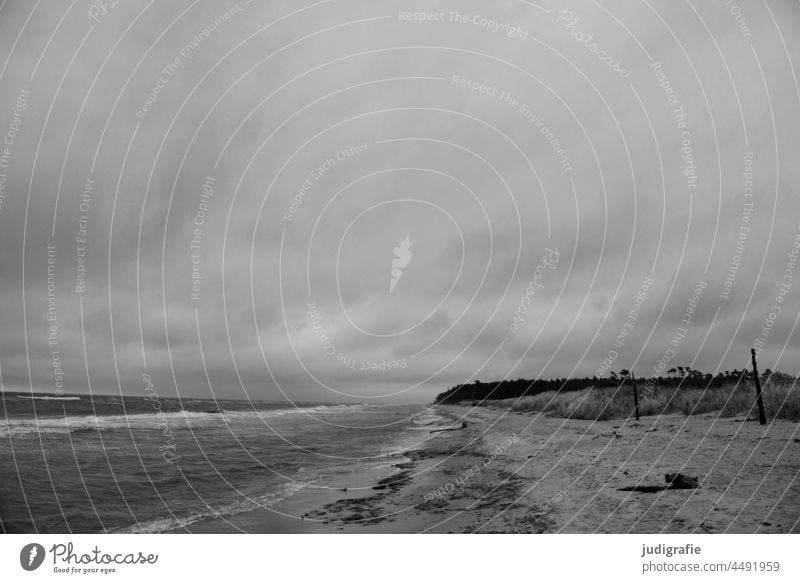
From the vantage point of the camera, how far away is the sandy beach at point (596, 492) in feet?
31.8

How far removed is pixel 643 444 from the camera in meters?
17.4

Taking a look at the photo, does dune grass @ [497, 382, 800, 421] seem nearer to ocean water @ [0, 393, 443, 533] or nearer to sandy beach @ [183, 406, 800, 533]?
sandy beach @ [183, 406, 800, 533]

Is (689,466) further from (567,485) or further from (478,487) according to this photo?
(478,487)

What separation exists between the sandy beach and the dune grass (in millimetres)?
1199

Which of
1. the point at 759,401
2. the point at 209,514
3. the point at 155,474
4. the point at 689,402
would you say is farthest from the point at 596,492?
the point at 155,474

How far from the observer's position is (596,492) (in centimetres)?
1198

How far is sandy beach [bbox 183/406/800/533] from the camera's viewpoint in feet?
31.8

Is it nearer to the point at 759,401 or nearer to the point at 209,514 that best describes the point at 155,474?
the point at 209,514

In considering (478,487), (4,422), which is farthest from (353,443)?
(4,422)

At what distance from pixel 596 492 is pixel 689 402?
54.5 feet

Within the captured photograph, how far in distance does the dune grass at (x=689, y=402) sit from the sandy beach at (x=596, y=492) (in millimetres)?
1199

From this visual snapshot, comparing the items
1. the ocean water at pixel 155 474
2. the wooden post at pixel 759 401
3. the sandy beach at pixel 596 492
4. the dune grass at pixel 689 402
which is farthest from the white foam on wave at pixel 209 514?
the dune grass at pixel 689 402

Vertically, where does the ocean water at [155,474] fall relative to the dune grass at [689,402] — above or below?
below

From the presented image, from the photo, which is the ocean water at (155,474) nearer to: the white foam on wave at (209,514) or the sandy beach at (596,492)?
the white foam on wave at (209,514)
